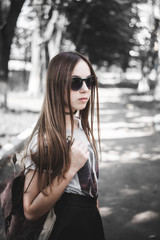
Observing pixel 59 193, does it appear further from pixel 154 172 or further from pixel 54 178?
pixel 154 172

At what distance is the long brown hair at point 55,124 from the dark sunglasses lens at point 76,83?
0.11 ft

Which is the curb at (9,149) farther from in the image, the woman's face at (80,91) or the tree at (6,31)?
the tree at (6,31)

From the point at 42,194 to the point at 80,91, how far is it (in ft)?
2.24

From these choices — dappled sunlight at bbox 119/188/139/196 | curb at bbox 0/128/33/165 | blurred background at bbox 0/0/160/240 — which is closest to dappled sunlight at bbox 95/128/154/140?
blurred background at bbox 0/0/160/240

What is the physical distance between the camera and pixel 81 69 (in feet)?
5.50

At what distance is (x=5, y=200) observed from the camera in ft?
5.06

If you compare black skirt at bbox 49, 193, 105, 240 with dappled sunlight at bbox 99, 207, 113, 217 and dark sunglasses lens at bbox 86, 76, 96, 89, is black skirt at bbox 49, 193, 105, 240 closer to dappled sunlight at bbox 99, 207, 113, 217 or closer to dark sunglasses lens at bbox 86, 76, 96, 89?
dark sunglasses lens at bbox 86, 76, 96, 89

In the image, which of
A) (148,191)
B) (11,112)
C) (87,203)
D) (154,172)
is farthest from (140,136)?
(87,203)

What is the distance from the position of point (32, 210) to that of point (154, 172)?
4.48 meters

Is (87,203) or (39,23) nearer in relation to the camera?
(87,203)

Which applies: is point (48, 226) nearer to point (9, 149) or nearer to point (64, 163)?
point (64, 163)

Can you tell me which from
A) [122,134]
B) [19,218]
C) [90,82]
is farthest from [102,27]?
[19,218]

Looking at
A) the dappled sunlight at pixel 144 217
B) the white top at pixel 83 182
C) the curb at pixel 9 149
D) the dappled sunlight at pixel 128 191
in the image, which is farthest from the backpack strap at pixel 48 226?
the curb at pixel 9 149

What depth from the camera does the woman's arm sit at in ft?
4.83
